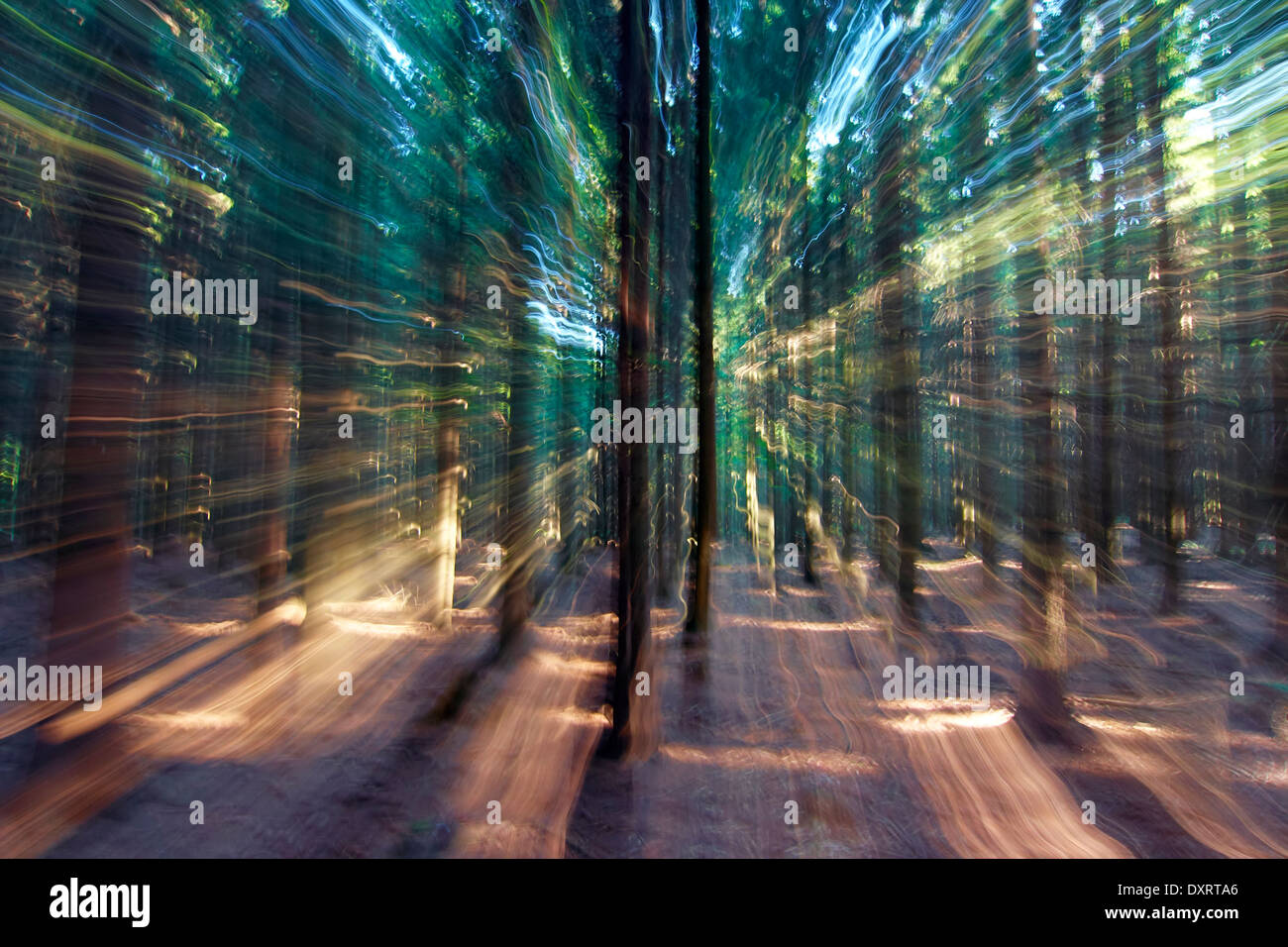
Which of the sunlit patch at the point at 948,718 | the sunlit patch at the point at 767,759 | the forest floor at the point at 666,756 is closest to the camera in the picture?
the forest floor at the point at 666,756

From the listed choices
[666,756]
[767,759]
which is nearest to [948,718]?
[767,759]

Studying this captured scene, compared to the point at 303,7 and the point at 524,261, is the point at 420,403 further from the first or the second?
the point at 303,7

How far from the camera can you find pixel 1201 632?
33.6 feet

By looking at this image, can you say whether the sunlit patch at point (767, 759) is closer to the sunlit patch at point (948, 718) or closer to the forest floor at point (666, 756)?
the forest floor at point (666, 756)

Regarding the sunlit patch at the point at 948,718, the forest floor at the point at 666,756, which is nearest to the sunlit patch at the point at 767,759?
the forest floor at the point at 666,756

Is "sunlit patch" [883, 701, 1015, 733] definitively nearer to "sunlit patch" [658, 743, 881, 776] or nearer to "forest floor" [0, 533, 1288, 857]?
"forest floor" [0, 533, 1288, 857]

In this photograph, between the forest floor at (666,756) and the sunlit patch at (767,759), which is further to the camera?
the sunlit patch at (767,759)

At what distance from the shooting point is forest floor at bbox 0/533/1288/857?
471 centimetres

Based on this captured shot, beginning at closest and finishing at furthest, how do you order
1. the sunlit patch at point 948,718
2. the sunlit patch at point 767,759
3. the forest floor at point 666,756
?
1. the forest floor at point 666,756
2. the sunlit patch at point 767,759
3. the sunlit patch at point 948,718

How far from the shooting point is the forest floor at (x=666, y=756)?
4.71m

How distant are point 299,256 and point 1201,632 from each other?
16.5m

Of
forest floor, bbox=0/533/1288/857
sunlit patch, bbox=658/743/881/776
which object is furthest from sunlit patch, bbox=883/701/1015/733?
sunlit patch, bbox=658/743/881/776

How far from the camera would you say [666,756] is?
6160mm

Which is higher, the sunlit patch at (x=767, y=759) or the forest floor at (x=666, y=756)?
the forest floor at (x=666, y=756)
